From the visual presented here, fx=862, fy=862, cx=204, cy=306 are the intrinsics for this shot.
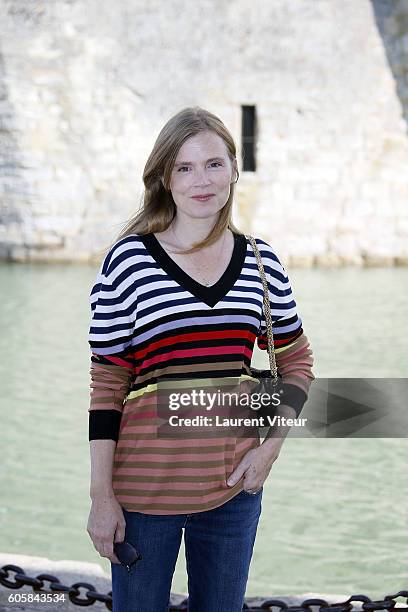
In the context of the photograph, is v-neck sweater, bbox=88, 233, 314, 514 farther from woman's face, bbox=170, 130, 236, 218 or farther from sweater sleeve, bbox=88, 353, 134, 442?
woman's face, bbox=170, 130, 236, 218

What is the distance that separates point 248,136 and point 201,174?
→ 9990mm

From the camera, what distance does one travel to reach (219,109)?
1095cm

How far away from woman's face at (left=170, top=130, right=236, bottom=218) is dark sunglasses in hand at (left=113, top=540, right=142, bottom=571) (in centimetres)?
58

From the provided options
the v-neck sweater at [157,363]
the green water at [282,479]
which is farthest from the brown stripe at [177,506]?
the green water at [282,479]

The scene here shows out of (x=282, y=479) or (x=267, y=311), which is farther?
(x=282, y=479)

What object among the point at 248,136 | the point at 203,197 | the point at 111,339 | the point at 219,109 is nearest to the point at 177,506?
the point at 111,339

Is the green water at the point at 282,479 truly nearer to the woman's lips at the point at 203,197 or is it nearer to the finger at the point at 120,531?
the finger at the point at 120,531

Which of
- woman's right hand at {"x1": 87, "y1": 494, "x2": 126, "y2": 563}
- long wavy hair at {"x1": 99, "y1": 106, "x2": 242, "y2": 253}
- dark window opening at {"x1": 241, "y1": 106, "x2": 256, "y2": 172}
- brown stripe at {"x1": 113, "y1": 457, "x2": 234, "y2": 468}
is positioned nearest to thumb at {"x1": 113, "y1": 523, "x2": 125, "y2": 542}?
woman's right hand at {"x1": 87, "y1": 494, "x2": 126, "y2": 563}

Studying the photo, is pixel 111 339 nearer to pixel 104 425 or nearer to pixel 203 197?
pixel 104 425

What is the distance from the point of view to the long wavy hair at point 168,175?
1505mm

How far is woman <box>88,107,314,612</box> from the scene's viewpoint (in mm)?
1436

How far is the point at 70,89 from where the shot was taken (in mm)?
10734

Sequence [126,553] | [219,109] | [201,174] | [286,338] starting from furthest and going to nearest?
[219,109], [286,338], [201,174], [126,553]

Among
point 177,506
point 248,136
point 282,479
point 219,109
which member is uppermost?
point 219,109
